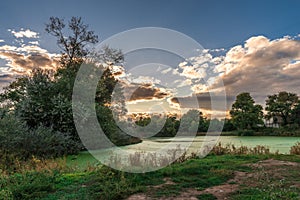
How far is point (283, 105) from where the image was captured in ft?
116

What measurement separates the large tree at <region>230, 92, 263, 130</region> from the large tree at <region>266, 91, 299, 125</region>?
164 centimetres

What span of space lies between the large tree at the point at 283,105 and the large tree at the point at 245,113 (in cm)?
164

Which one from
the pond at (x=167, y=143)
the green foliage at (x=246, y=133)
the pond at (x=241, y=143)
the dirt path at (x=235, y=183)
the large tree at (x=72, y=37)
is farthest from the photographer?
the green foliage at (x=246, y=133)

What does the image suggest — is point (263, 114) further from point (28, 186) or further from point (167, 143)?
point (28, 186)

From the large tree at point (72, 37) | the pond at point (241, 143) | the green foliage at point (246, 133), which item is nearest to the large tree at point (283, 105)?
the green foliage at point (246, 133)

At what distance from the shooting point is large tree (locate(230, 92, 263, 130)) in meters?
34.8

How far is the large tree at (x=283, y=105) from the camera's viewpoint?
3544 centimetres

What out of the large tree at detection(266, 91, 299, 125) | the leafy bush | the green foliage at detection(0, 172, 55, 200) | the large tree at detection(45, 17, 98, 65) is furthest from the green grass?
the large tree at detection(266, 91, 299, 125)

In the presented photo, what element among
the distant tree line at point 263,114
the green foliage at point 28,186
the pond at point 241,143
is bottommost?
the green foliage at point 28,186

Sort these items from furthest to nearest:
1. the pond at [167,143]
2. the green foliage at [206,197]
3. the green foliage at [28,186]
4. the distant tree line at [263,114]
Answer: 1. the distant tree line at [263,114]
2. the pond at [167,143]
3. the green foliage at [28,186]
4. the green foliage at [206,197]

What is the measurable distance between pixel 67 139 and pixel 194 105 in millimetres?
6968

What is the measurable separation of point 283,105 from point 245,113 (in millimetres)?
4894

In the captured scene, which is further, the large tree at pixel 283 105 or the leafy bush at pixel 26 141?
the large tree at pixel 283 105

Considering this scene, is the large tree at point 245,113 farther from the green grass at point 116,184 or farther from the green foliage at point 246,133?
the green grass at point 116,184
